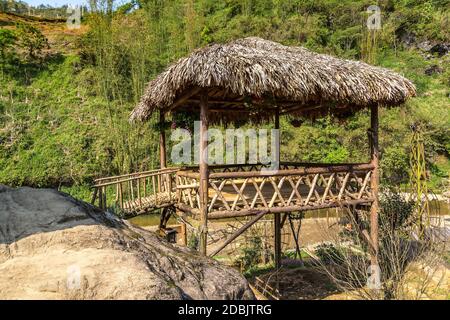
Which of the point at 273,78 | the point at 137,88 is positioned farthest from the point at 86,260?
the point at 137,88

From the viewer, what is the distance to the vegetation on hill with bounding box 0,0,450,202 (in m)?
14.4

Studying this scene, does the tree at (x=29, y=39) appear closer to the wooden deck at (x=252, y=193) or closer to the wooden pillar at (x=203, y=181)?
the wooden deck at (x=252, y=193)

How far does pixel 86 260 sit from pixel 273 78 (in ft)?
10.4

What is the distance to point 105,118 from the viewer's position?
603 inches

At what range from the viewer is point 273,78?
4.67m

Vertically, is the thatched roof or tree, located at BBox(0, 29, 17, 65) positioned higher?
tree, located at BBox(0, 29, 17, 65)

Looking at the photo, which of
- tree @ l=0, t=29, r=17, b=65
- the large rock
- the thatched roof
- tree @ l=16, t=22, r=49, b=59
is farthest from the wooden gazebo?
tree @ l=16, t=22, r=49, b=59

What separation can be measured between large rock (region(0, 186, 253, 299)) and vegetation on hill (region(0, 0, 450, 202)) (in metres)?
11.3

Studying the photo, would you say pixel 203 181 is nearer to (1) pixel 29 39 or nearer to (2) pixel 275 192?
(2) pixel 275 192

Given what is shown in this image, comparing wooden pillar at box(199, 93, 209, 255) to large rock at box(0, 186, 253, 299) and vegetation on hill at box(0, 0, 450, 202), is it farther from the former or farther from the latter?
vegetation on hill at box(0, 0, 450, 202)

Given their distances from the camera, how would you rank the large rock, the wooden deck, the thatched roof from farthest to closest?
the wooden deck → the thatched roof → the large rock

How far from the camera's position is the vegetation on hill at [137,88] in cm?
1437

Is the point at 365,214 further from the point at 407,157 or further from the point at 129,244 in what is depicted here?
the point at 407,157

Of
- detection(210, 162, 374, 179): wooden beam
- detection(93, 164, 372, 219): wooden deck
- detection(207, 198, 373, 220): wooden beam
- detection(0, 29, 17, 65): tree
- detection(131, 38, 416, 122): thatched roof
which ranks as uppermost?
detection(0, 29, 17, 65): tree
